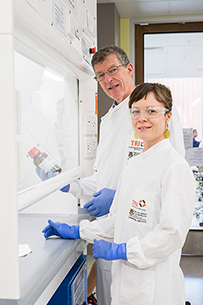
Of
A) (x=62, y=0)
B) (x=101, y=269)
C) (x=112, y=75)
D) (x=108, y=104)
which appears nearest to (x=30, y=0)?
(x=62, y=0)

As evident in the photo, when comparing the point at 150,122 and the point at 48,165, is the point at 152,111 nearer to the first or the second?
the point at 150,122

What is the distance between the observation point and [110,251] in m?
1.18

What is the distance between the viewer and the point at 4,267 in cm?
88

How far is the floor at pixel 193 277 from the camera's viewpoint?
8.48 ft

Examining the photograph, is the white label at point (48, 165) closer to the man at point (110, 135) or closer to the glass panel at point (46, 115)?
the glass panel at point (46, 115)

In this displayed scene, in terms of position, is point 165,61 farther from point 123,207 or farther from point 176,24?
point 123,207

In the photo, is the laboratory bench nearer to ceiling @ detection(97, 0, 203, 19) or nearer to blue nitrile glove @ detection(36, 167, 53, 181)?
blue nitrile glove @ detection(36, 167, 53, 181)

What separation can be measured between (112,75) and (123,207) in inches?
33.5

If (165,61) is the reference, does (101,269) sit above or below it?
below

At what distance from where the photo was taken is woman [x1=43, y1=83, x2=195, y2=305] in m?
1.10

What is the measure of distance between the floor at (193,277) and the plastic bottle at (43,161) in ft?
5.73

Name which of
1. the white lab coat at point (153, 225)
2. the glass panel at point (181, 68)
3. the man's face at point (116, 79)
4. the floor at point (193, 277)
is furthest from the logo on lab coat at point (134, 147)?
the glass panel at point (181, 68)

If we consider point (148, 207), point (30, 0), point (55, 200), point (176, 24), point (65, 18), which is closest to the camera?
point (30, 0)

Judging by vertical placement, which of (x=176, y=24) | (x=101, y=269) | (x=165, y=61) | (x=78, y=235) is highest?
(x=176, y=24)
